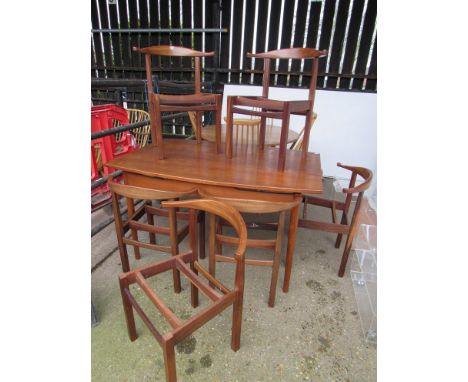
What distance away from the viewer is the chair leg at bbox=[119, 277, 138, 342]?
3.76 ft

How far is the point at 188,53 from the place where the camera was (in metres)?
1.73

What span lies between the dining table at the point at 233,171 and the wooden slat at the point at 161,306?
54 centimetres

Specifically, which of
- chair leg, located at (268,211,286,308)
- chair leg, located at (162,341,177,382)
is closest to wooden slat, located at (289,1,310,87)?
chair leg, located at (268,211,286,308)

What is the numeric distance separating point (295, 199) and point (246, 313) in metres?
0.74

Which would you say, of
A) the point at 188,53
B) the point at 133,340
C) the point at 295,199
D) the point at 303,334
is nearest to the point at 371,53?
the point at 188,53

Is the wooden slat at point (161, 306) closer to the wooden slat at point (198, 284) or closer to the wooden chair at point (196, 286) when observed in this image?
the wooden chair at point (196, 286)

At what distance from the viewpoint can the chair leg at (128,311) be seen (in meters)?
1.14

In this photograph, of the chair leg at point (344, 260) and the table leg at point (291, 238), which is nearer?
the table leg at point (291, 238)

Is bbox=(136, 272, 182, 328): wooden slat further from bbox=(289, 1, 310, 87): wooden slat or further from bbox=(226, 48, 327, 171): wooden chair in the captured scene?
bbox=(289, 1, 310, 87): wooden slat

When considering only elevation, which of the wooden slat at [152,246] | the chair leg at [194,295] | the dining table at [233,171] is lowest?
the chair leg at [194,295]

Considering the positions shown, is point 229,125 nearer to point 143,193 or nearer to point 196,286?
point 143,193

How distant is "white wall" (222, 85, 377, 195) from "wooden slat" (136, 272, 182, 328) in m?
3.26

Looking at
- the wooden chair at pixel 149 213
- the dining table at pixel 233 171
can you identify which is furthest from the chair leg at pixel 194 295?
the dining table at pixel 233 171

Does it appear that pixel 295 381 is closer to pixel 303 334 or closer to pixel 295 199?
pixel 303 334
